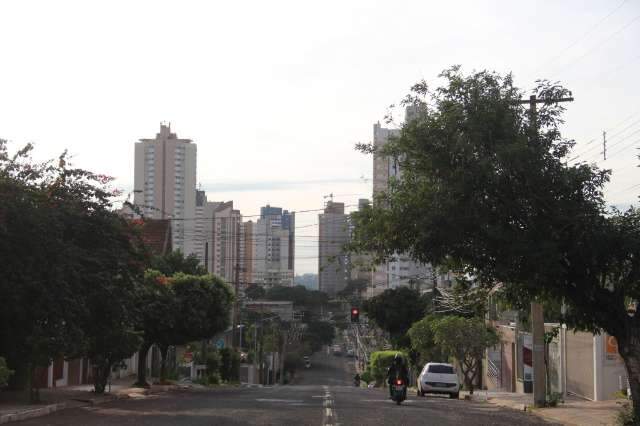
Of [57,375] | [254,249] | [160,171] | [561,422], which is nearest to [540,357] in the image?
[561,422]

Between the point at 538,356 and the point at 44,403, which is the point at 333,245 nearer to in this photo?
the point at 538,356

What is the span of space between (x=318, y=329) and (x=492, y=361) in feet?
239

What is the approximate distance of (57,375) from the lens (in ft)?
128

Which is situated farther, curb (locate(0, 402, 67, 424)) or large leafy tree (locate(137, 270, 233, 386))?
large leafy tree (locate(137, 270, 233, 386))

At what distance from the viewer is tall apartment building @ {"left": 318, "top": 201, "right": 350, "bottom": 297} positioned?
69.2ft

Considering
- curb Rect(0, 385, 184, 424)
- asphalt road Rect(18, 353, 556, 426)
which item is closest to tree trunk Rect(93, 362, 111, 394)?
curb Rect(0, 385, 184, 424)

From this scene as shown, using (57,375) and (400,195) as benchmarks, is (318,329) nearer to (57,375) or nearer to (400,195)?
(57,375)

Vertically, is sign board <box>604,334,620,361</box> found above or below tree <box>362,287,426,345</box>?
below

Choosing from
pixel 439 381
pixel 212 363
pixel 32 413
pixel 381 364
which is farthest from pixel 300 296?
pixel 32 413

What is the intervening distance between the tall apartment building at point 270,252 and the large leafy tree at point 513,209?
A: 79.1m

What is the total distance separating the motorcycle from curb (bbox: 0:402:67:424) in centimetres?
956

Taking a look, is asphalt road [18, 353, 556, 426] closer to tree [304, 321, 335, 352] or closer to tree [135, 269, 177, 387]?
tree [135, 269, 177, 387]

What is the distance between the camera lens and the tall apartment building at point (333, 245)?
2109cm

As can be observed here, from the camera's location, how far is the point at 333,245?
88.6 m
